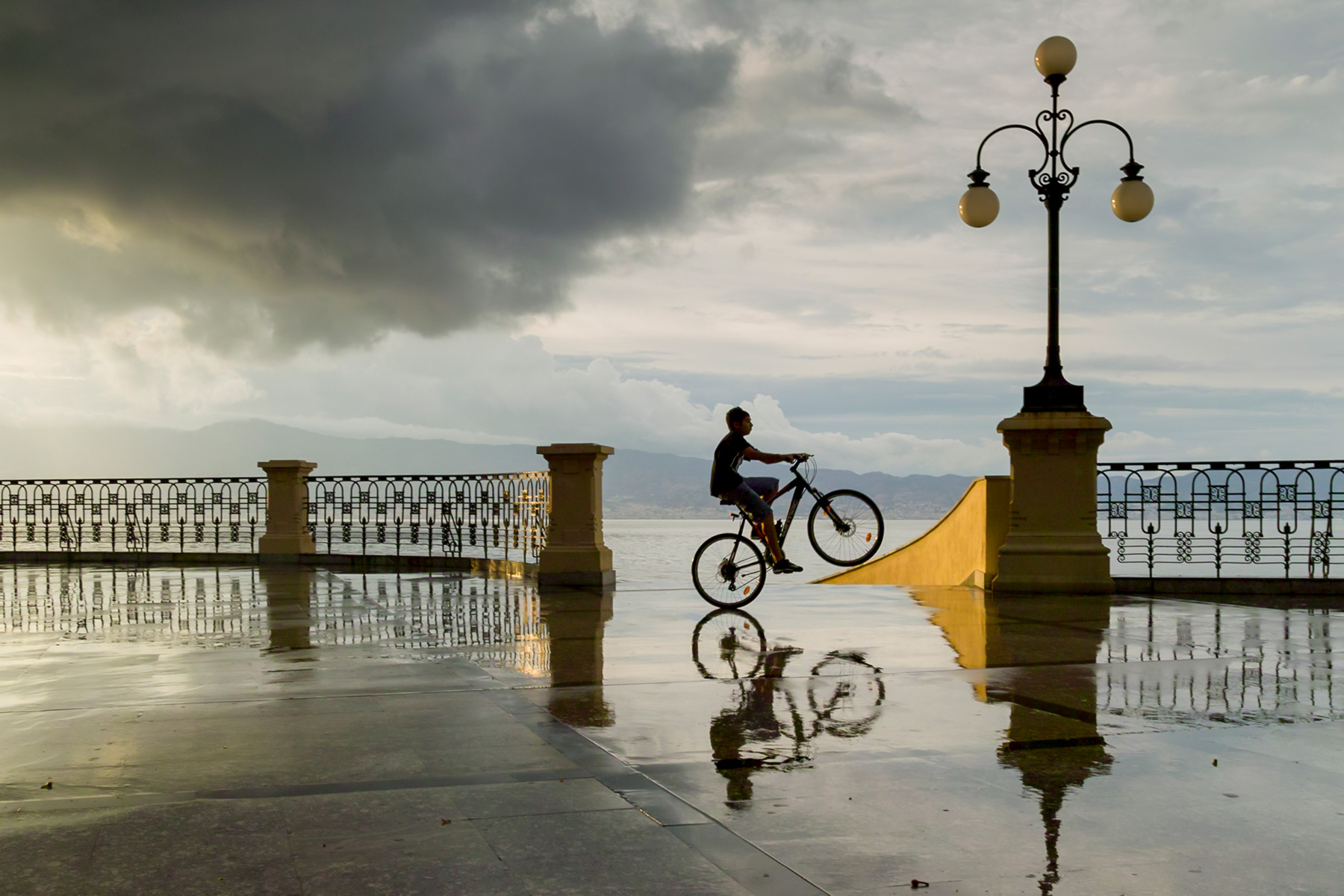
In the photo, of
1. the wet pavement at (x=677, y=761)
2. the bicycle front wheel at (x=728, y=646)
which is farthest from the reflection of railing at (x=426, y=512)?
the wet pavement at (x=677, y=761)

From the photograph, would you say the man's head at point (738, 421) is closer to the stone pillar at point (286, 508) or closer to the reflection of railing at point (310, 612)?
the reflection of railing at point (310, 612)

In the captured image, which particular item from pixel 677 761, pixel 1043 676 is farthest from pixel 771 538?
pixel 677 761

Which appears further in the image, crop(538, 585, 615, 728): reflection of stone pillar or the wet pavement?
crop(538, 585, 615, 728): reflection of stone pillar

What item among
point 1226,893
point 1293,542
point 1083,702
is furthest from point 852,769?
point 1293,542

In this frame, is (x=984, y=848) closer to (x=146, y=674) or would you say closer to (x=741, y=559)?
(x=146, y=674)

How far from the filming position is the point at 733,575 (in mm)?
11789

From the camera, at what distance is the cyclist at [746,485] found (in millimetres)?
11258

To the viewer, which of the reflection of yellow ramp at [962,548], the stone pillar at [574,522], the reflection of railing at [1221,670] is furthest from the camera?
the stone pillar at [574,522]

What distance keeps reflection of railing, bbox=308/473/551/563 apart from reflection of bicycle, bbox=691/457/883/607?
6435mm

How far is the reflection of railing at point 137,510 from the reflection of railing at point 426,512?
1.84 meters

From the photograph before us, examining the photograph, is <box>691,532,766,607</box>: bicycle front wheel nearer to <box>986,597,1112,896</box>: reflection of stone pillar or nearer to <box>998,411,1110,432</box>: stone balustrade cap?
<box>986,597,1112,896</box>: reflection of stone pillar

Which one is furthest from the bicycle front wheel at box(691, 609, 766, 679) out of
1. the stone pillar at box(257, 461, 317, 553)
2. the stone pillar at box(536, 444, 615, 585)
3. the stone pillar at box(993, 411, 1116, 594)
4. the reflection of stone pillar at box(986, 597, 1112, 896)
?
the stone pillar at box(257, 461, 317, 553)

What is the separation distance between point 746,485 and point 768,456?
49 centimetres

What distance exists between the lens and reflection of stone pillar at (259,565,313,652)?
9.09 metres
